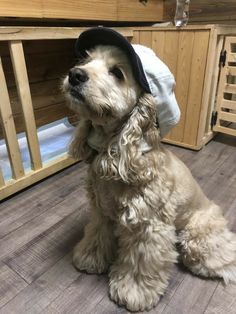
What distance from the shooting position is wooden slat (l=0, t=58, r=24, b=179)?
4.62ft

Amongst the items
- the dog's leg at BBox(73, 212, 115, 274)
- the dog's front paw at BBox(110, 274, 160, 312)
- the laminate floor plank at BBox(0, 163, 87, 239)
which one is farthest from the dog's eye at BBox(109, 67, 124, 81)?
the laminate floor plank at BBox(0, 163, 87, 239)

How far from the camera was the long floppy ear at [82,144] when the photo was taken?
91 cm

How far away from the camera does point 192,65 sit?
1.92 m

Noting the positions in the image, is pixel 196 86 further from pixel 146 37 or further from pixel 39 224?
pixel 39 224

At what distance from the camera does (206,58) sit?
6.03 feet

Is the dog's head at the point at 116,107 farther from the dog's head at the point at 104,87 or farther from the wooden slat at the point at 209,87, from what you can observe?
the wooden slat at the point at 209,87

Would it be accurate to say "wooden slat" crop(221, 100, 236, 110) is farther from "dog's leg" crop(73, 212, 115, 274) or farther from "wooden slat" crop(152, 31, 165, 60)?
"dog's leg" crop(73, 212, 115, 274)

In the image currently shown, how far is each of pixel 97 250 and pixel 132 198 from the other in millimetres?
388

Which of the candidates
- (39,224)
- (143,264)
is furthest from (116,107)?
(39,224)

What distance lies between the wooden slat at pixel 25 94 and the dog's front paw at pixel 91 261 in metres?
0.76

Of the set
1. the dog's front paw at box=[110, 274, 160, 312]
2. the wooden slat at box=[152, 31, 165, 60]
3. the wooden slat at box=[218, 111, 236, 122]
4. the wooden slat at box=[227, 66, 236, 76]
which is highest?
the wooden slat at box=[152, 31, 165, 60]

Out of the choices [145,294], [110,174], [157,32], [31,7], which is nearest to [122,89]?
[110,174]

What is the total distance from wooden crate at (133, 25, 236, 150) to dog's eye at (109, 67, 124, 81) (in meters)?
1.29

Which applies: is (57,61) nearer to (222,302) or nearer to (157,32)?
(157,32)
